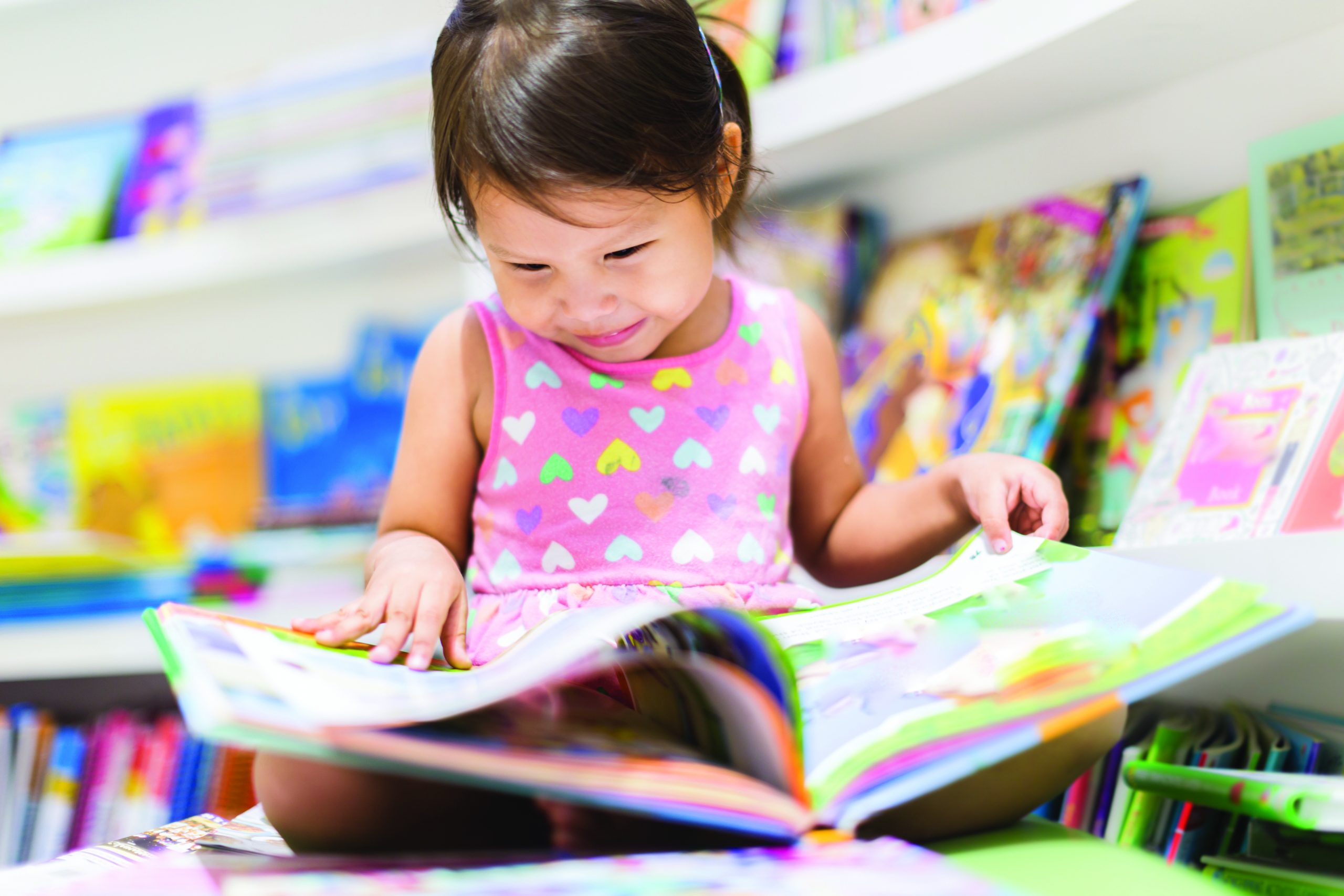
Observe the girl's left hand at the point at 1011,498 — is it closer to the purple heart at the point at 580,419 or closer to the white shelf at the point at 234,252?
the purple heart at the point at 580,419

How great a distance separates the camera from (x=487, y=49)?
607 mm

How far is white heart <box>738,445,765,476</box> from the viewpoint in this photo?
74 cm

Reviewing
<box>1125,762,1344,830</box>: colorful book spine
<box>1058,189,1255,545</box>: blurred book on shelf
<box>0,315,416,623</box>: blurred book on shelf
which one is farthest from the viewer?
<box>0,315,416,623</box>: blurred book on shelf

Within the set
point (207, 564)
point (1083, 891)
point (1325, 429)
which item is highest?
point (1325, 429)

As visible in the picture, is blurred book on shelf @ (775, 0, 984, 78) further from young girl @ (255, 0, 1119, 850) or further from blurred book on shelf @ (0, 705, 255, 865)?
blurred book on shelf @ (0, 705, 255, 865)

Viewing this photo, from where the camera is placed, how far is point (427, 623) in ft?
1.74

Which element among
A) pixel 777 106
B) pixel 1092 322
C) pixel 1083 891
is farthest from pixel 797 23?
pixel 1083 891

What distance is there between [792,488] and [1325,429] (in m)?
0.36

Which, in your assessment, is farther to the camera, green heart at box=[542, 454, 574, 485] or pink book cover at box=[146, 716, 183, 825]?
pink book cover at box=[146, 716, 183, 825]

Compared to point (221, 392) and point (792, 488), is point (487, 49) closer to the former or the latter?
point (792, 488)

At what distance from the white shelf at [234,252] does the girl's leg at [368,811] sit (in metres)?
0.85

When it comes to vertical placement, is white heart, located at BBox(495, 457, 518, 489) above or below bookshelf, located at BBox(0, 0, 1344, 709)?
below

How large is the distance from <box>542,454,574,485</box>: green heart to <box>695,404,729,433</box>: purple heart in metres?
0.10

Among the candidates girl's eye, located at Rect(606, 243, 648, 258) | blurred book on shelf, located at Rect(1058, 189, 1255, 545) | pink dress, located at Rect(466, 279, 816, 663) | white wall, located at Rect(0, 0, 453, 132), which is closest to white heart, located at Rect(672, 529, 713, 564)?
pink dress, located at Rect(466, 279, 816, 663)
